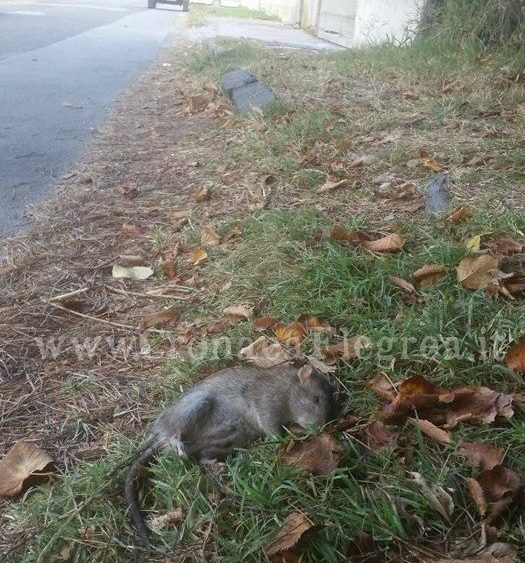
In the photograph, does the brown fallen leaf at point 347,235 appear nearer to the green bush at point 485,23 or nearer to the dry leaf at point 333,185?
the dry leaf at point 333,185

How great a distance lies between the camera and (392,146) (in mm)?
4980

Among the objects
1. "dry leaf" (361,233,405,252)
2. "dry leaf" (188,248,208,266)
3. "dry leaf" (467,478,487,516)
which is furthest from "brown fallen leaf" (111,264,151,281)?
"dry leaf" (467,478,487,516)

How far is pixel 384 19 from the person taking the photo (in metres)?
10.6

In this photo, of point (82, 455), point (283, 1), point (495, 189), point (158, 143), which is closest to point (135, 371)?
point (82, 455)

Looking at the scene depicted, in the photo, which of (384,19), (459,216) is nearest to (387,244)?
(459,216)

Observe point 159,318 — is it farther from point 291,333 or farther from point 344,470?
point 344,470

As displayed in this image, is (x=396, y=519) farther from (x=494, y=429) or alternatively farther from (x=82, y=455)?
(x=82, y=455)

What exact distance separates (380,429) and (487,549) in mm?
559

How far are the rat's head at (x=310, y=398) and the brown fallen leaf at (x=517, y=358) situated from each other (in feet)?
2.21

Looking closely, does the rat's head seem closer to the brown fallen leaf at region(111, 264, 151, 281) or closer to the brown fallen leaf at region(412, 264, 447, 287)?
the brown fallen leaf at region(412, 264, 447, 287)

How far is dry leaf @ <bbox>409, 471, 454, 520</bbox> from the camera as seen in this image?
1.82 metres

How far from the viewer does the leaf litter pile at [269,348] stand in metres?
1.87

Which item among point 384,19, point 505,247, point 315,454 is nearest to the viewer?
point 315,454

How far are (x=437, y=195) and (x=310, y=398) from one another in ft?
6.48
